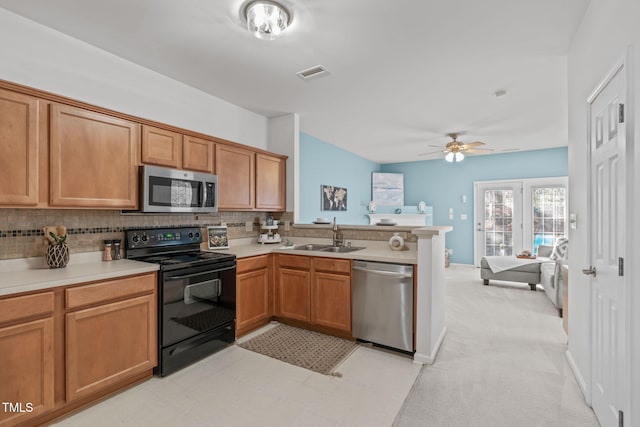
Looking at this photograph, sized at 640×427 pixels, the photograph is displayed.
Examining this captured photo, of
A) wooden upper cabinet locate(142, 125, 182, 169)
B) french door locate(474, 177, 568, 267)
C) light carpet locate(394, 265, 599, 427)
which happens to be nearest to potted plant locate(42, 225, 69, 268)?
wooden upper cabinet locate(142, 125, 182, 169)

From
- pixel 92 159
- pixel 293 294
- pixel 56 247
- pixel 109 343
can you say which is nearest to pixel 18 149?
pixel 92 159

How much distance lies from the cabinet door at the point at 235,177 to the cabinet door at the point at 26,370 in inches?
69.6

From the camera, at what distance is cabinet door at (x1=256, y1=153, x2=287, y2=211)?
3682 mm

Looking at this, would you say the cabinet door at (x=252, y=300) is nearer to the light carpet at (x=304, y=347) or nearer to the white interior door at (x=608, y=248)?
the light carpet at (x=304, y=347)

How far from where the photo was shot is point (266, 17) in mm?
2004

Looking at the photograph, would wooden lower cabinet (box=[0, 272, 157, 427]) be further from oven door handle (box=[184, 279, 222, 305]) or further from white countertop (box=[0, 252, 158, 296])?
oven door handle (box=[184, 279, 222, 305])

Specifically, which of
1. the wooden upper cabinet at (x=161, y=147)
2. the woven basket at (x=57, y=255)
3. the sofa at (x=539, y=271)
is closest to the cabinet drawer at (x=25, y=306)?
the woven basket at (x=57, y=255)

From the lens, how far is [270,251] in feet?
10.8

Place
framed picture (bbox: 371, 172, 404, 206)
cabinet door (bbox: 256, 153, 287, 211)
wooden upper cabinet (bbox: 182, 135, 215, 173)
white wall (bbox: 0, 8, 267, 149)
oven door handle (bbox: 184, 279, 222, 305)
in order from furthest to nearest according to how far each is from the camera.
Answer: framed picture (bbox: 371, 172, 404, 206) < cabinet door (bbox: 256, 153, 287, 211) < wooden upper cabinet (bbox: 182, 135, 215, 173) < oven door handle (bbox: 184, 279, 222, 305) < white wall (bbox: 0, 8, 267, 149)

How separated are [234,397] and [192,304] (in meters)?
0.82

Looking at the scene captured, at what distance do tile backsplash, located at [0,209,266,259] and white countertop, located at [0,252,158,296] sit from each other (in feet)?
0.19

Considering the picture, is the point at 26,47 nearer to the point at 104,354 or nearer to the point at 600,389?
the point at 104,354

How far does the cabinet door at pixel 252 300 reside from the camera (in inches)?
117

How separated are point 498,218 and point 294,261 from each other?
18.4ft
